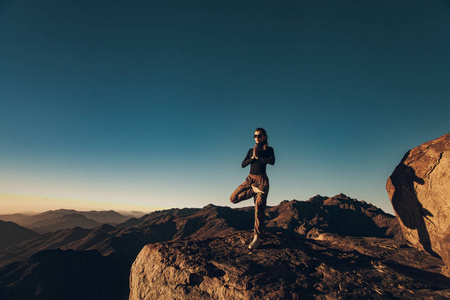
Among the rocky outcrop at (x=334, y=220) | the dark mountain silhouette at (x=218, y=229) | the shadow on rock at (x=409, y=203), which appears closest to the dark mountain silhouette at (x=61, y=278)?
the dark mountain silhouette at (x=218, y=229)

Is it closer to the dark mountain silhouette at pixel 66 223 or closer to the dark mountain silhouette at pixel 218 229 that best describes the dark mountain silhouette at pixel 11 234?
the dark mountain silhouette at pixel 218 229

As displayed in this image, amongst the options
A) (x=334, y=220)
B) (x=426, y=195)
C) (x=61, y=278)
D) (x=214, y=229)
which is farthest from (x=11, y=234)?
(x=426, y=195)

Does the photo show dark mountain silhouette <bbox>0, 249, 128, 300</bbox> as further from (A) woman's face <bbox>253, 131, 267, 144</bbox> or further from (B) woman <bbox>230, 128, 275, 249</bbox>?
(A) woman's face <bbox>253, 131, 267, 144</bbox>

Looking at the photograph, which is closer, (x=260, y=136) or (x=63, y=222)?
(x=260, y=136)

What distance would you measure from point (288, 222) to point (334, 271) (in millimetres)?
48168

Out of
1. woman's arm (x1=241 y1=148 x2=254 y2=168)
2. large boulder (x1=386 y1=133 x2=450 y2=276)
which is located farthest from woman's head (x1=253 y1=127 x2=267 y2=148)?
large boulder (x1=386 y1=133 x2=450 y2=276)

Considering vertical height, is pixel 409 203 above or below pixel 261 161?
below

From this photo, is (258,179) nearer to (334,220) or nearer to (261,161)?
(261,161)

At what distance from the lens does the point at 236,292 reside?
415cm

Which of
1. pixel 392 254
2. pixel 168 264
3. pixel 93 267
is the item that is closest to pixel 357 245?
pixel 392 254

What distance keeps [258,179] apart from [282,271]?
6.93 feet

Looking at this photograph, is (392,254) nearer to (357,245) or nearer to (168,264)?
(357,245)

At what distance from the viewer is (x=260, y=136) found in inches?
219

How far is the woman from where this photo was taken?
5457 millimetres
